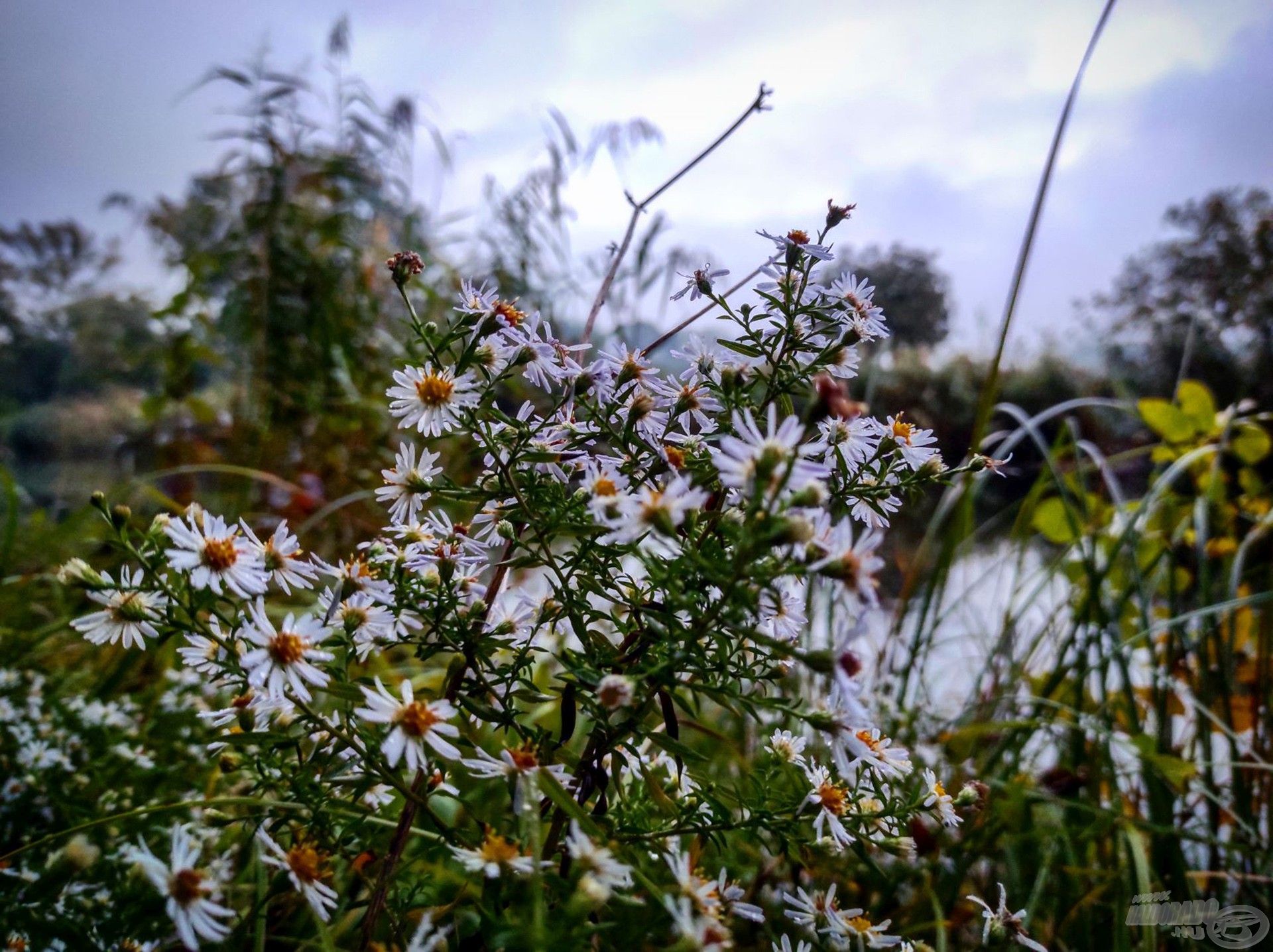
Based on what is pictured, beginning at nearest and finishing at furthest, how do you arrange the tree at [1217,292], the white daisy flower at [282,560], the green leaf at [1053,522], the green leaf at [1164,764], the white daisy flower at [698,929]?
1. the white daisy flower at [698,929]
2. the white daisy flower at [282,560]
3. the green leaf at [1164,764]
4. the green leaf at [1053,522]
5. the tree at [1217,292]

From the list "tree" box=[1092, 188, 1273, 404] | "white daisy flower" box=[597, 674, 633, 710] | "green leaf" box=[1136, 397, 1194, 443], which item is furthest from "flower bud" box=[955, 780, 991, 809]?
"tree" box=[1092, 188, 1273, 404]

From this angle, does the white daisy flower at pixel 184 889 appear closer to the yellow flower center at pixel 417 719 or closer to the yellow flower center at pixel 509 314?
the yellow flower center at pixel 417 719

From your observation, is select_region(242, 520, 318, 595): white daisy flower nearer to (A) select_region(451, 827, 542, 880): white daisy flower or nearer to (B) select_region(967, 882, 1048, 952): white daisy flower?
(A) select_region(451, 827, 542, 880): white daisy flower

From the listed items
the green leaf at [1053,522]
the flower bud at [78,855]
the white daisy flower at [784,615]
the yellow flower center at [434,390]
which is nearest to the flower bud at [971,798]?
the white daisy flower at [784,615]

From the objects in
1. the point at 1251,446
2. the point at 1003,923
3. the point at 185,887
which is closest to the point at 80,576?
the point at 185,887

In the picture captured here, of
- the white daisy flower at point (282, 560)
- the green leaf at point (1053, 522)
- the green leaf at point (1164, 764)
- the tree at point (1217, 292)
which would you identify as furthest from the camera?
the tree at point (1217, 292)

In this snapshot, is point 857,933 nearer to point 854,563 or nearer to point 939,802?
point 939,802
